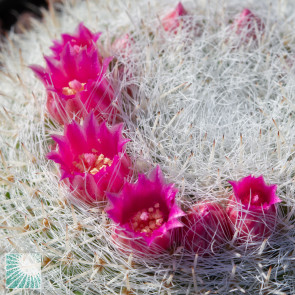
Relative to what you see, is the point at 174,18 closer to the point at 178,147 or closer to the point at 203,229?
the point at 178,147

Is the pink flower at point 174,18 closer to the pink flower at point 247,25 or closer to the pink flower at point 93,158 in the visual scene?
the pink flower at point 247,25

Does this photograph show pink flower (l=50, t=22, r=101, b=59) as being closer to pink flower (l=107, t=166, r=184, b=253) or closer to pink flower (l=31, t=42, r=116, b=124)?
pink flower (l=31, t=42, r=116, b=124)

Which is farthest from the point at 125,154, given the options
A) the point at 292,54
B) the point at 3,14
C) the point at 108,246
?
the point at 3,14

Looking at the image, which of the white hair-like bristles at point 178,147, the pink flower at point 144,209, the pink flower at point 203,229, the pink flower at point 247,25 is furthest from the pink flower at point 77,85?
the pink flower at point 247,25

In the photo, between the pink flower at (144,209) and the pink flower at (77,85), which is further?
the pink flower at (77,85)

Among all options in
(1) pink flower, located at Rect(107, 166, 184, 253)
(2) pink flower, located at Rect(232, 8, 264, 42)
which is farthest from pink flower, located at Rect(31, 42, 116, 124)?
(2) pink flower, located at Rect(232, 8, 264, 42)

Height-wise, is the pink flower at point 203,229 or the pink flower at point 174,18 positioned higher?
the pink flower at point 174,18
